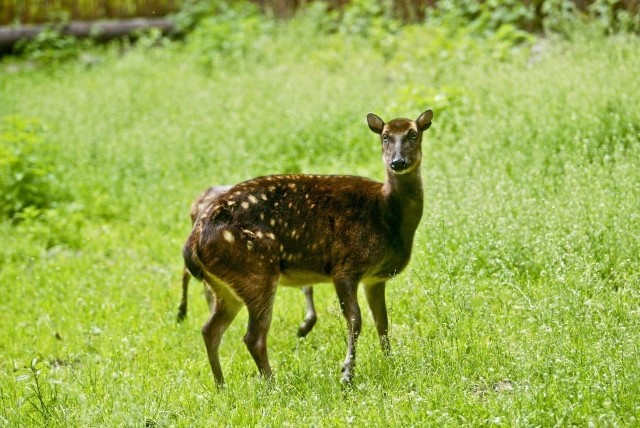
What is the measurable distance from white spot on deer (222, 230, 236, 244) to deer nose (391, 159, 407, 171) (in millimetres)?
1259

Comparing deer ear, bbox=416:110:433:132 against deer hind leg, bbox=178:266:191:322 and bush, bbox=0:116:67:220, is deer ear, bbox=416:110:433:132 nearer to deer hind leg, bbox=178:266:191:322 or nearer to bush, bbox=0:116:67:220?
deer hind leg, bbox=178:266:191:322

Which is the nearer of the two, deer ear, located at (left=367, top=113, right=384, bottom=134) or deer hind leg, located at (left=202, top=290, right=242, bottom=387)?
deer hind leg, located at (left=202, top=290, right=242, bottom=387)

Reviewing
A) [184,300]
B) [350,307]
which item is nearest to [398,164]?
[350,307]

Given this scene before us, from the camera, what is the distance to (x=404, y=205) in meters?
6.56

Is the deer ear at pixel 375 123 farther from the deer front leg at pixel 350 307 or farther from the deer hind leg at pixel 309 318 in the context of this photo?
the deer hind leg at pixel 309 318

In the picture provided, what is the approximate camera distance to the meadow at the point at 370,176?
5.45 m

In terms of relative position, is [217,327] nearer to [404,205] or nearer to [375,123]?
[404,205]

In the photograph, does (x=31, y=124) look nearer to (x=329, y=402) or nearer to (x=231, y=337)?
(x=231, y=337)

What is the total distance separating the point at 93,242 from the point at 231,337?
3476 millimetres

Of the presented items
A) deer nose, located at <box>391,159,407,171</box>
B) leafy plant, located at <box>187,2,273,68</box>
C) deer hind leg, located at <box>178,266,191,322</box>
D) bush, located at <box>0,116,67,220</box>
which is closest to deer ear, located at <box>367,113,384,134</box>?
deer nose, located at <box>391,159,407,171</box>

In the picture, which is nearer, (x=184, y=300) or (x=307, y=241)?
(x=307, y=241)

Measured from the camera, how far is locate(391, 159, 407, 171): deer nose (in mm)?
6348

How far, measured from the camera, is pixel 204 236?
6211 millimetres

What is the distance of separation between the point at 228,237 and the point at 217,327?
71cm
